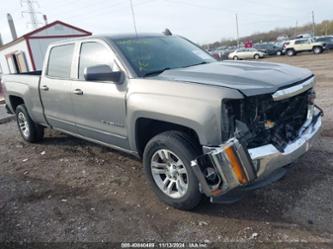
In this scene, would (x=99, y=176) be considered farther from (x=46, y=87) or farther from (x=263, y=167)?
(x=263, y=167)

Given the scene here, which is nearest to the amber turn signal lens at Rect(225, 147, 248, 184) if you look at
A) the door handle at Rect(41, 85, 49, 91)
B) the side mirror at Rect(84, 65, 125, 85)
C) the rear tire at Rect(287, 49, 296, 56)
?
the side mirror at Rect(84, 65, 125, 85)

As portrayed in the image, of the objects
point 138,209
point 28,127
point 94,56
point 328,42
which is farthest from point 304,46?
point 138,209

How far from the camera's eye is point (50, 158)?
5.55m

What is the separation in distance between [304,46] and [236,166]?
34.2 metres

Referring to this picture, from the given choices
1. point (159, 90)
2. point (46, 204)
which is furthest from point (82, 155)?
point (159, 90)

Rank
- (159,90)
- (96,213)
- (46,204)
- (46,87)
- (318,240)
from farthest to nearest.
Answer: (46,87)
(46,204)
(96,213)
(159,90)
(318,240)

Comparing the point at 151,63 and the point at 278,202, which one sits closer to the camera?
the point at 278,202

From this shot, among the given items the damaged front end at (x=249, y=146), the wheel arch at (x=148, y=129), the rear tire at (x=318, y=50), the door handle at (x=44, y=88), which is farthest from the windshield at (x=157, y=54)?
the rear tire at (x=318, y=50)

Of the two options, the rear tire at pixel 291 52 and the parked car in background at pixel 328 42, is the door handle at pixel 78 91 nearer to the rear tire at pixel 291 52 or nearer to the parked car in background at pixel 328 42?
the parked car in background at pixel 328 42

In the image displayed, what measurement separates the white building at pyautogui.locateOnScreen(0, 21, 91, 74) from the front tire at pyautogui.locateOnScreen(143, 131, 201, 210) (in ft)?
64.2

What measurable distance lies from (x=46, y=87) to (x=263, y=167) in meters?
3.71

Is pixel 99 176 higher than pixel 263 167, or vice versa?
pixel 263 167

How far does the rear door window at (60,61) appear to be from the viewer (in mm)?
4703

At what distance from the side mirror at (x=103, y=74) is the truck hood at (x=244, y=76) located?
435mm
